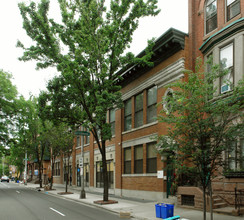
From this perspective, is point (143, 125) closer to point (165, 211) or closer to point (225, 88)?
point (225, 88)

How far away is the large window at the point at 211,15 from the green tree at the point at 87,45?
3.35 meters

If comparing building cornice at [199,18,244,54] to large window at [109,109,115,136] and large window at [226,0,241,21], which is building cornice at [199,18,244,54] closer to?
large window at [226,0,241,21]

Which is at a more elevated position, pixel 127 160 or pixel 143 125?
pixel 143 125

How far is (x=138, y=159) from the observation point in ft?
73.4

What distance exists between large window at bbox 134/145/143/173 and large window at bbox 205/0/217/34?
9.80 m

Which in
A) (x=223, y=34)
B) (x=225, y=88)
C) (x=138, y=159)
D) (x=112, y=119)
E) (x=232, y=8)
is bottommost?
(x=138, y=159)

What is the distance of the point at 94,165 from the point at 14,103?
13546 mm

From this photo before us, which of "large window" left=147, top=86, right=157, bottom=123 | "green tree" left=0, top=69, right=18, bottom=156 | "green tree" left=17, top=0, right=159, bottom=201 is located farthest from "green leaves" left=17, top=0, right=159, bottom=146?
"green tree" left=0, top=69, right=18, bottom=156

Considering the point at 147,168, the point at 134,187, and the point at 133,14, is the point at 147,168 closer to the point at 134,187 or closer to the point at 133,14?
the point at 134,187

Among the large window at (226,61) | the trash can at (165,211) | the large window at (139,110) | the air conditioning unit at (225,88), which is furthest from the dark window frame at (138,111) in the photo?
the trash can at (165,211)

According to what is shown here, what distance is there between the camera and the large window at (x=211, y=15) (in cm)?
1670

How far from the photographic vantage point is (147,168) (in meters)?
20.9

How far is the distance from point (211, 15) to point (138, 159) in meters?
11.4

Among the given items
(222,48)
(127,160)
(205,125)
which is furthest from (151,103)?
(205,125)
